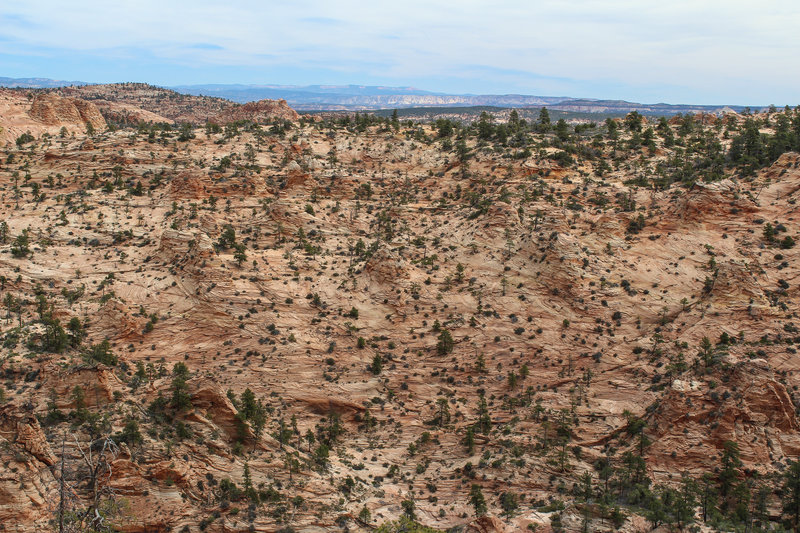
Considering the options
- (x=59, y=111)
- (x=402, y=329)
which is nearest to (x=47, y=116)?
(x=59, y=111)

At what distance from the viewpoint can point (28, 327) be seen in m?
40.5

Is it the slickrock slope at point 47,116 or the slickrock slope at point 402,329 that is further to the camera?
the slickrock slope at point 47,116

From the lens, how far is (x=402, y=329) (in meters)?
50.8

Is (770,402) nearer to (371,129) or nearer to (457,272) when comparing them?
(457,272)

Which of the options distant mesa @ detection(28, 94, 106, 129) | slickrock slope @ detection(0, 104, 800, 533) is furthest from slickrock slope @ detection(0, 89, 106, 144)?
slickrock slope @ detection(0, 104, 800, 533)

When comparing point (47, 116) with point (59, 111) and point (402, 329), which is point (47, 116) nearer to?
point (59, 111)

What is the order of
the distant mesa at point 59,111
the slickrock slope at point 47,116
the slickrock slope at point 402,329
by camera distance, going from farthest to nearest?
the distant mesa at point 59,111, the slickrock slope at point 47,116, the slickrock slope at point 402,329

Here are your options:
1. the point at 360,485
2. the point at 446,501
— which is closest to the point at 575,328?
the point at 446,501

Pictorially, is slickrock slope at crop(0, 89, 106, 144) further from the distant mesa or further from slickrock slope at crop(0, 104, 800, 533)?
slickrock slope at crop(0, 104, 800, 533)

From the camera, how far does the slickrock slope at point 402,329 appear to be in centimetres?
3366

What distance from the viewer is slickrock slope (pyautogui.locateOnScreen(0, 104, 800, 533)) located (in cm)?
3366

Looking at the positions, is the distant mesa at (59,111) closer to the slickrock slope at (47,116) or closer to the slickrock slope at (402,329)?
the slickrock slope at (47,116)

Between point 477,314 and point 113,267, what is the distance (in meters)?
35.7

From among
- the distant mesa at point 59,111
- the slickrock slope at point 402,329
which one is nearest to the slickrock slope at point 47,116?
the distant mesa at point 59,111
